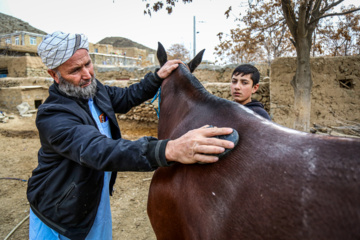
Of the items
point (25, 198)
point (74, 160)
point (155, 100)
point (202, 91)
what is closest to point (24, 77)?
point (155, 100)

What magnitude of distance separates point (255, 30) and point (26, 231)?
21.1 ft

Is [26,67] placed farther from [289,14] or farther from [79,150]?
[79,150]

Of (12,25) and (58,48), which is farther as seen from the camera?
(12,25)

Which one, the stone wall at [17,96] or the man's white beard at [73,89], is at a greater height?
the man's white beard at [73,89]

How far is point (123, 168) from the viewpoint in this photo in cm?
114

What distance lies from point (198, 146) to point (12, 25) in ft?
197

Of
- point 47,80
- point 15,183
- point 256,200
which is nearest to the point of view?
point 256,200

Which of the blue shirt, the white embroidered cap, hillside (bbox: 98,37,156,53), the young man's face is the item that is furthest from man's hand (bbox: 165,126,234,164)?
hillside (bbox: 98,37,156,53)

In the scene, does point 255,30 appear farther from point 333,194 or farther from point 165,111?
point 333,194

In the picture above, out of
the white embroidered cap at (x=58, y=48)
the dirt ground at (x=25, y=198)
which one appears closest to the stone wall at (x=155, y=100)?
the dirt ground at (x=25, y=198)

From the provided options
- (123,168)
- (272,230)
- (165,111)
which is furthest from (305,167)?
(165,111)

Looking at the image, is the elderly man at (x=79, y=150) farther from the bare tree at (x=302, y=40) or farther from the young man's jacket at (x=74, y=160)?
the bare tree at (x=302, y=40)

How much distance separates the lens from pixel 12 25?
45.7m

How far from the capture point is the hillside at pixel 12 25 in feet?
142
